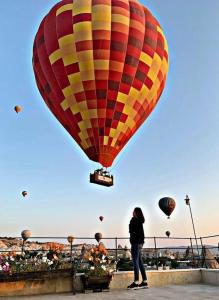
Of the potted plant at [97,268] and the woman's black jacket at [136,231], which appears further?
the potted plant at [97,268]

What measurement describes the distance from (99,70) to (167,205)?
17724 millimetres

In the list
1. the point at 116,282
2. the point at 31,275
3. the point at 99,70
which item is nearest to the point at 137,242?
the point at 116,282

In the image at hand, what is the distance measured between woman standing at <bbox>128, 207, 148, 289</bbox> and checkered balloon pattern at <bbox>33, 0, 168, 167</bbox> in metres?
6.69

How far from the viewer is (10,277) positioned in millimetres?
7074

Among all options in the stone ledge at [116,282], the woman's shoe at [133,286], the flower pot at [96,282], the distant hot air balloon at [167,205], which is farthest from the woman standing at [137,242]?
the distant hot air balloon at [167,205]

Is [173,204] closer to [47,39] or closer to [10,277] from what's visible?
[47,39]

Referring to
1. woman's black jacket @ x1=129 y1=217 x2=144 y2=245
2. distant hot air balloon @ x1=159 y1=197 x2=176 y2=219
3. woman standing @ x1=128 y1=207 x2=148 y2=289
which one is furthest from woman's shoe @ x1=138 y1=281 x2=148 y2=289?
distant hot air balloon @ x1=159 y1=197 x2=176 y2=219

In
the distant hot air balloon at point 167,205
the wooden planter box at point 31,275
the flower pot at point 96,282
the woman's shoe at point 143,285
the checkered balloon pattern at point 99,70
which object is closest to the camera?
the wooden planter box at point 31,275

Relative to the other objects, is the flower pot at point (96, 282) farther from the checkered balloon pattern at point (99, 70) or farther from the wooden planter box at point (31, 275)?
the checkered balloon pattern at point (99, 70)

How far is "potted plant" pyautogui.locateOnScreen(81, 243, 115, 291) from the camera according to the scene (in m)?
7.78

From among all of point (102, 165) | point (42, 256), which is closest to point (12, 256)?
point (42, 256)

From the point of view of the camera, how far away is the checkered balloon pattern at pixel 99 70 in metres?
13.8

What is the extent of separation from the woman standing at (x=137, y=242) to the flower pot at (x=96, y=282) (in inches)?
27.9

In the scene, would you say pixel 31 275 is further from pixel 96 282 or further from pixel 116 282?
pixel 116 282
